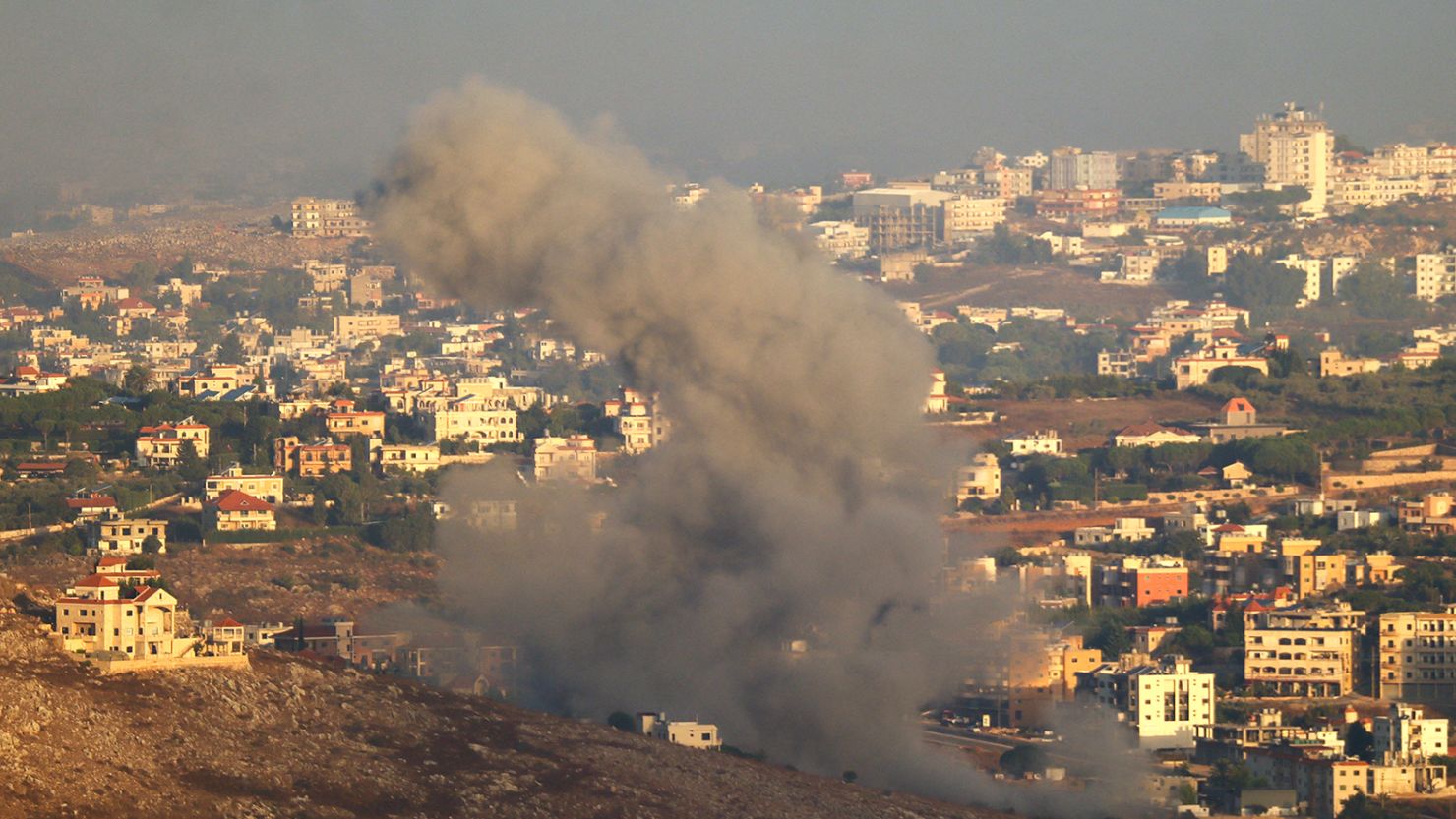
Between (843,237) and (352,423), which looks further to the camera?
(843,237)

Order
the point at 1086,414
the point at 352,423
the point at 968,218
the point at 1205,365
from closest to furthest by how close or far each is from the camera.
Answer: the point at 352,423 → the point at 1086,414 → the point at 1205,365 → the point at 968,218

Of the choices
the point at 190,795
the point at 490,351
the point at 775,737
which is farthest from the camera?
the point at 490,351

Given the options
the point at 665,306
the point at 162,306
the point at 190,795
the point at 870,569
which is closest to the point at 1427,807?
the point at 870,569

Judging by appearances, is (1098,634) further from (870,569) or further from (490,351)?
(490,351)

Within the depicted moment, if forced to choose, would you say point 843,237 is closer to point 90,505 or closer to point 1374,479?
point 1374,479

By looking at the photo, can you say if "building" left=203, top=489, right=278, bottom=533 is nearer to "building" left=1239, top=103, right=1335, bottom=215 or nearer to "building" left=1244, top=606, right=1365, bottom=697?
"building" left=1244, top=606, right=1365, bottom=697

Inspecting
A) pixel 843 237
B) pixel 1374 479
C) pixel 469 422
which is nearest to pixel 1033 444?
pixel 1374 479

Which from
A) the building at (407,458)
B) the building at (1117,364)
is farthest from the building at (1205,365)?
the building at (407,458)

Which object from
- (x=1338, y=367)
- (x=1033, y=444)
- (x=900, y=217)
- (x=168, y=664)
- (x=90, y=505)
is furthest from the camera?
(x=900, y=217)
